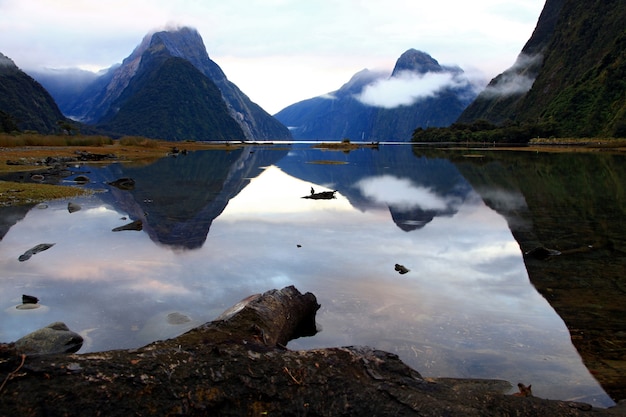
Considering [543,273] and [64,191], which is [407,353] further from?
[64,191]

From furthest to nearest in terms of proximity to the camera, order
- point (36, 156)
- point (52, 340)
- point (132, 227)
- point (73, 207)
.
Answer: point (36, 156) < point (73, 207) < point (132, 227) < point (52, 340)

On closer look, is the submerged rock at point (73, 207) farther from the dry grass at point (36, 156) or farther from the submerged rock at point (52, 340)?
A: the submerged rock at point (52, 340)

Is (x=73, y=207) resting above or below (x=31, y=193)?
below

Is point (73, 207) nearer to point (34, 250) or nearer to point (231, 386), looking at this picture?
point (34, 250)

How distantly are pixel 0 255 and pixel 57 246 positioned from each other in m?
2.03

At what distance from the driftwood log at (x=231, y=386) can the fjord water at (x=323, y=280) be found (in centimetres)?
272

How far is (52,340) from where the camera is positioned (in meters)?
9.97

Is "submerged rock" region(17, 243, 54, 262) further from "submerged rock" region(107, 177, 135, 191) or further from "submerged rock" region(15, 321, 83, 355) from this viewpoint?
"submerged rock" region(107, 177, 135, 191)

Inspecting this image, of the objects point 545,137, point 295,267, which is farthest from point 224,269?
point 545,137

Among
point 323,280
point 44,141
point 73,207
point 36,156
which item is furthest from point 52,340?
point 44,141

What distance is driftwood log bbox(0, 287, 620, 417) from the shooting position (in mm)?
5547

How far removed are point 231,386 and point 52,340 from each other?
19.2 ft

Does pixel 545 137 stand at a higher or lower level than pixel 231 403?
higher

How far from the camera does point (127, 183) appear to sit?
43.7 m
